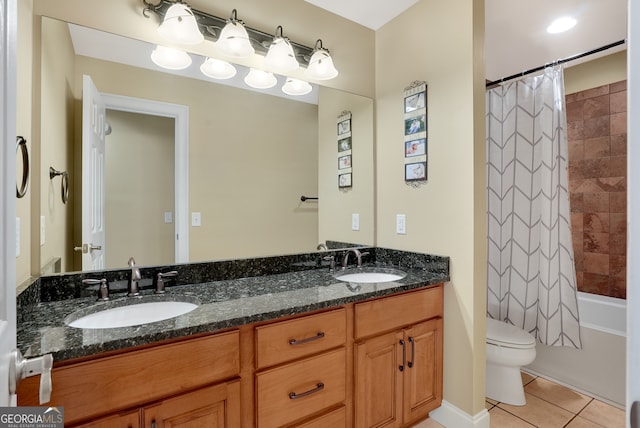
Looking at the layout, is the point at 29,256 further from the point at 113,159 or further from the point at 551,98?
the point at 551,98

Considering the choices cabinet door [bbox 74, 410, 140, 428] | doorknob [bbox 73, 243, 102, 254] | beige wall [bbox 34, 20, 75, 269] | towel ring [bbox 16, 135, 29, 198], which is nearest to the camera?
cabinet door [bbox 74, 410, 140, 428]

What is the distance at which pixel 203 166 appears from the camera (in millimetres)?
1725

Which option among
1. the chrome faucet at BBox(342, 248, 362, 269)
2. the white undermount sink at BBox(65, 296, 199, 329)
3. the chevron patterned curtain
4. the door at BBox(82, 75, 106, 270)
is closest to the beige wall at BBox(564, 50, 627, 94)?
the chevron patterned curtain

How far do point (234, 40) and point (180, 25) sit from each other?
0.26 metres

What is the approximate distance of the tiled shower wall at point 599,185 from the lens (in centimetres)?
253

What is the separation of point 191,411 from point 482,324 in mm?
1496

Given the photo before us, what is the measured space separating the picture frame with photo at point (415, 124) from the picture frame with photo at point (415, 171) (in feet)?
0.67

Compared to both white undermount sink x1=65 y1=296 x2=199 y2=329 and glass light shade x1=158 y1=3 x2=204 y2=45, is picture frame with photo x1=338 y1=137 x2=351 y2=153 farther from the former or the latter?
white undermount sink x1=65 y1=296 x2=199 y2=329

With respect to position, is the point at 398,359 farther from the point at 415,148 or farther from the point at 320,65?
the point at 320,65

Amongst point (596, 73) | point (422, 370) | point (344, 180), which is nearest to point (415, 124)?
point (344, 180)

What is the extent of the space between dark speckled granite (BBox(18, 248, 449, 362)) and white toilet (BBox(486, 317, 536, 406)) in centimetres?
70

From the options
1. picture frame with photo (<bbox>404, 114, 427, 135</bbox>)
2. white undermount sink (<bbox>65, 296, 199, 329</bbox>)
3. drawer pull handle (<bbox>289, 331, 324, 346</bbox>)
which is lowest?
drawer pull handle (<bbox>289, 331, 324, 346</bbox>)

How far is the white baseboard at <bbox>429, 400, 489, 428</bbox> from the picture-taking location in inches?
66.8

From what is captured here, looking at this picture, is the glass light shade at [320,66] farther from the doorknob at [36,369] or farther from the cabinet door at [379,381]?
the doorknob at [36,369]
